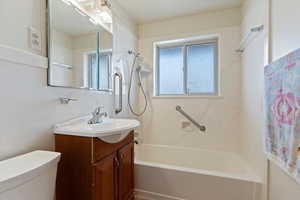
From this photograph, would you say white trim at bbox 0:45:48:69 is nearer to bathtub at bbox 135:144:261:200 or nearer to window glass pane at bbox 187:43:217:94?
bathtub at bbox 135:144:261:200

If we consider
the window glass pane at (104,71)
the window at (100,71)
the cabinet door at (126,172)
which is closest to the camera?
the cabinet door at (126,172)

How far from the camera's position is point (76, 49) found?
1.40 metres

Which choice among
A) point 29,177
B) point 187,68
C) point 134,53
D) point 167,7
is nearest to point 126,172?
point 29,177

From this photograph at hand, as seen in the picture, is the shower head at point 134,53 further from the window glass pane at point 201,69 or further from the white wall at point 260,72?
the white wall at point 260,72

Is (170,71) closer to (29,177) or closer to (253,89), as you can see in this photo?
(253,89)

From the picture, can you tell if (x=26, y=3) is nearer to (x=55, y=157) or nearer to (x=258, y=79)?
(x=55, y=157)

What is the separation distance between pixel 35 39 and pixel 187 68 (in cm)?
207

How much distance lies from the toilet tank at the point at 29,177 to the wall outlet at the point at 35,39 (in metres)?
0.70

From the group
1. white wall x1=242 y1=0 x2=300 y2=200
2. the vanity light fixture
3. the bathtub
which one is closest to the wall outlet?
the vanity light fixture

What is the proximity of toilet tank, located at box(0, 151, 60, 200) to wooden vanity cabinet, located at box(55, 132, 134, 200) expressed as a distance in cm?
16

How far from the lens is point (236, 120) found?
2141 mm

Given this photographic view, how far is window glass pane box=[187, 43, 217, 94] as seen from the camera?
243 cm

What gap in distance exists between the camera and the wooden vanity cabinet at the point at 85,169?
3.33ft

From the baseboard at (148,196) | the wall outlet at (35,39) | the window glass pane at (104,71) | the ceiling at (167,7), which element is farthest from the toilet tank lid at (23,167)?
the ceiling at (167,7)
